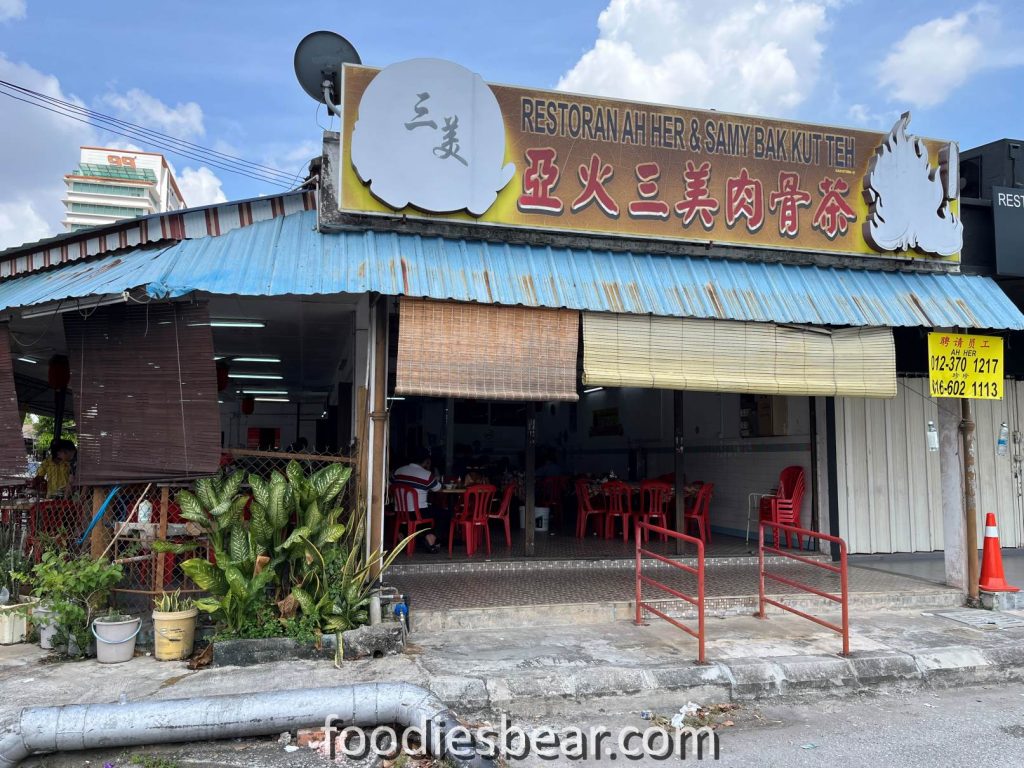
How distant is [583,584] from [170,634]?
4.18 m

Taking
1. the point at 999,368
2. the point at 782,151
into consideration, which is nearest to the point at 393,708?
the point at 782,151

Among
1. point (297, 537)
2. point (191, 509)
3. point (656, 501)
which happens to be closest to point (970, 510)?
point (656, 501)

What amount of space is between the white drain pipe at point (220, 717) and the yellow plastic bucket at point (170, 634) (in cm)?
139

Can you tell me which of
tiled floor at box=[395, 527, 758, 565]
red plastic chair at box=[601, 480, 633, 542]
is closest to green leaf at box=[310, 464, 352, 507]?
tiled floor at box=[395, 527, 758, 565]

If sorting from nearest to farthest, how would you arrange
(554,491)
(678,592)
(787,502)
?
(678,592) → (787,502) → (554,491)

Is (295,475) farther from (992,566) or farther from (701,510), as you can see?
(992,566)

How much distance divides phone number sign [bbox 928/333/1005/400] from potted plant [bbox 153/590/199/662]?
24.8 feet

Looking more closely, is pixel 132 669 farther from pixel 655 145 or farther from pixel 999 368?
pixel 999 368

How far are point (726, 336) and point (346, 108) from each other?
4.23 m

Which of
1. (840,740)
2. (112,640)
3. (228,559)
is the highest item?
(228,559)

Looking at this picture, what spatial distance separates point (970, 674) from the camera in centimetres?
622

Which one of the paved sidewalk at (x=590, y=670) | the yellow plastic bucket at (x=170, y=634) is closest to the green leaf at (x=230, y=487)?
the yellow plastic bucket at (x=170, y=634)

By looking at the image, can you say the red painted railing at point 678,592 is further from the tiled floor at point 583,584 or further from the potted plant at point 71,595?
the potted plant at point 71,595

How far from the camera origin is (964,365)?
8.04m
